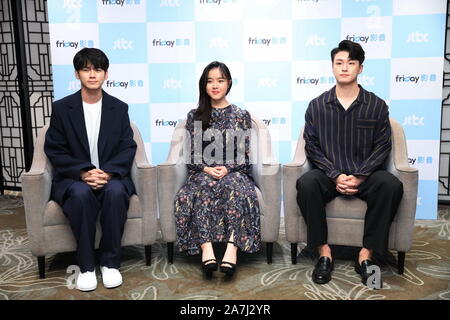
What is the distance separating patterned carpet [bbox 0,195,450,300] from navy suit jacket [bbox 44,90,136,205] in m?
0.53

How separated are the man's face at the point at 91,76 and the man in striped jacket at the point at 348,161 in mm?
1372

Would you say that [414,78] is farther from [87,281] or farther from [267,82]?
[87,281]

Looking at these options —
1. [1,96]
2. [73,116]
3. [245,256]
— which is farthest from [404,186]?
[1,96]

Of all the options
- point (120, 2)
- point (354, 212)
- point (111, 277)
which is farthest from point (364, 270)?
point (120, 2)

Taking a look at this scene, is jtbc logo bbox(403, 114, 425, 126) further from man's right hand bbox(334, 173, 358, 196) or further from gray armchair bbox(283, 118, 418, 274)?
man's right hand bbox(334, 173, 358, 196)

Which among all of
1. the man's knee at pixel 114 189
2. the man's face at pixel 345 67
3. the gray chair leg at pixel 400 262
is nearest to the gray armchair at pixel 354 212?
the gray chair leg at pixel 400 262

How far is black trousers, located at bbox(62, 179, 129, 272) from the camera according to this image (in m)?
2.46

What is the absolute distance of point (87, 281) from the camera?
8.00ft

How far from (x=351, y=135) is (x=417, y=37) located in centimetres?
138

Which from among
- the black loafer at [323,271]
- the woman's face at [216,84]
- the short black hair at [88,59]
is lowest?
the black loafer at [323,271]

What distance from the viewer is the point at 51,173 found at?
2.74 m

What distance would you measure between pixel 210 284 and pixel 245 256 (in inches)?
20.7

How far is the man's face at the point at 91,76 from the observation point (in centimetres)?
268

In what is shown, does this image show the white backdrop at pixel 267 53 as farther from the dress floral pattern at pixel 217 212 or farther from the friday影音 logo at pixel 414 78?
the dress floral pattern at pixel 217 212
